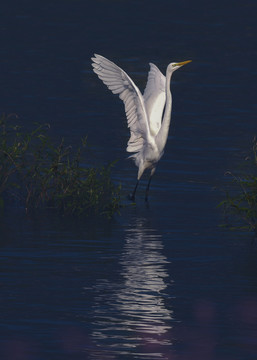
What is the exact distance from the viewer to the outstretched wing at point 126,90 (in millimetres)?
15469

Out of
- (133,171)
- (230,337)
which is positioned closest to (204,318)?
(230,337)

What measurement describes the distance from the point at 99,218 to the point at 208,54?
23.2 metres

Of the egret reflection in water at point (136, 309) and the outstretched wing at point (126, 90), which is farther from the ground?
the outstretched wing at point (126, 90)

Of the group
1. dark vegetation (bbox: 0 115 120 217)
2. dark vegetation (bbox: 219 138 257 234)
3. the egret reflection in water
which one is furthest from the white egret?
the egret reflection in water

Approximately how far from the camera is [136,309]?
9586 millimetres

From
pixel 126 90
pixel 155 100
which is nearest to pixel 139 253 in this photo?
pixel 126 90

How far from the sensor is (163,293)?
1019cm

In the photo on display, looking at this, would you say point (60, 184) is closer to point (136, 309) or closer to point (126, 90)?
point (126, 90)

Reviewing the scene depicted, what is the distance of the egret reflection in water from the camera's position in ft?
28.0

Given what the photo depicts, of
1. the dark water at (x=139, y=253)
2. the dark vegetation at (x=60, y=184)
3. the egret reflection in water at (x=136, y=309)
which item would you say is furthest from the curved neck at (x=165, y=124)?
the egret reflection in water at (x=136, y=309)

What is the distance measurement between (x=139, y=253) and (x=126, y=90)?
4255 mm

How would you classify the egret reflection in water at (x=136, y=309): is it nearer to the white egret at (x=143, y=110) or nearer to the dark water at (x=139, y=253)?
the dark water at (x=139, y=253)

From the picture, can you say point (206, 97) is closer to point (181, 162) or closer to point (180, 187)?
point (181, 162)

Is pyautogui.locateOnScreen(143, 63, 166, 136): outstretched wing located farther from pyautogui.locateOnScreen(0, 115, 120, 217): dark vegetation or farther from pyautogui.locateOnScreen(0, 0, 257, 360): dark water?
pyautogui.locateOnScreen(0, 115, 120, 217): dark vegetation
